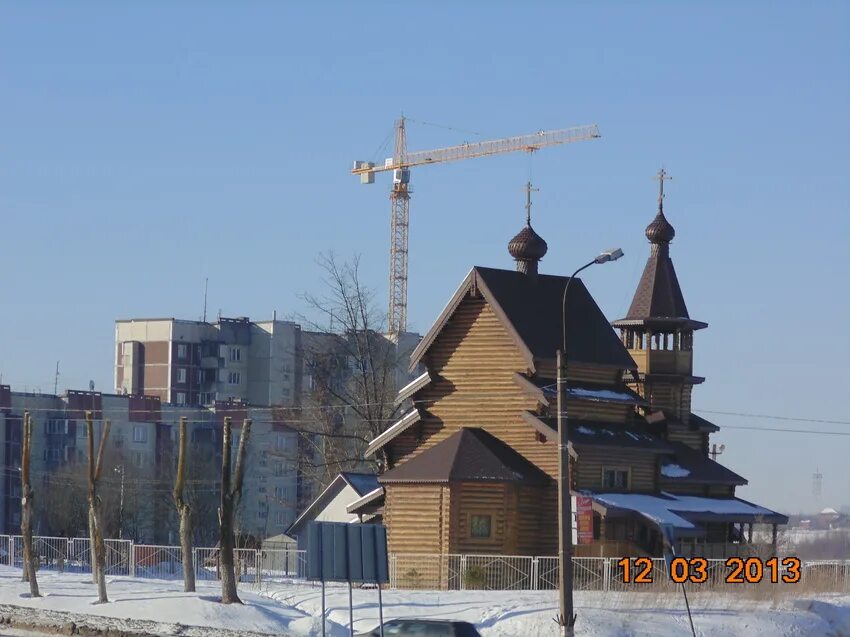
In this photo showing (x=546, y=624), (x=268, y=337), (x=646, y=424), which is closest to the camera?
(x=546, y=624)

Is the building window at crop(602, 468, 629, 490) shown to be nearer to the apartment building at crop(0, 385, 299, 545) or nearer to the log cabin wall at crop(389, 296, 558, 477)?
the log cabin wall at crop(389, 296, 558, 477)

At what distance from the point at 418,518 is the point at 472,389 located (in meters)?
5.30

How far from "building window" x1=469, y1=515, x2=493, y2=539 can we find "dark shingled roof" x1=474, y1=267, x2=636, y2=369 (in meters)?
5.75

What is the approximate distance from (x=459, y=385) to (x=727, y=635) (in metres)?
16.1

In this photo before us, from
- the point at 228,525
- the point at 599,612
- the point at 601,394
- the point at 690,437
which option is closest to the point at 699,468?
the point at 690,437

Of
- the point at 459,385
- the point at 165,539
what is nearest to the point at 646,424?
the point at 459,385

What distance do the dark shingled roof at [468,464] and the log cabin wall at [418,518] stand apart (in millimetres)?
386

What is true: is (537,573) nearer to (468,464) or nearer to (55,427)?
(468,464)

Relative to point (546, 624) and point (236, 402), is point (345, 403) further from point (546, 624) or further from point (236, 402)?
point (236, 402)

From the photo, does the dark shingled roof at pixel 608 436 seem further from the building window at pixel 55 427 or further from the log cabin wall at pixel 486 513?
the building window at pixel 55 427

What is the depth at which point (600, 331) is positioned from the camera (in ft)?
175

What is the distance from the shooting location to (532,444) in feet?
159

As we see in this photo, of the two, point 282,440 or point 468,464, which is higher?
point 282,440
